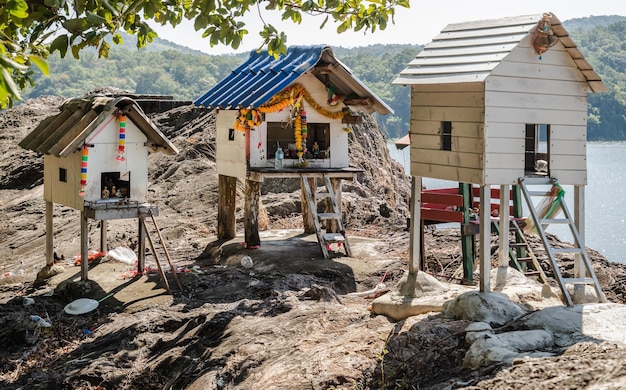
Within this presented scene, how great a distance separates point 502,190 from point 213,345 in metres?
4.35

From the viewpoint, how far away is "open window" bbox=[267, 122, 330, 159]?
63.2 feet

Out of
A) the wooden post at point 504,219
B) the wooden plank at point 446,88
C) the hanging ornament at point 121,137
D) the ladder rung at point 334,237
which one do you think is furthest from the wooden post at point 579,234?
the hanging ornament at point 121,137

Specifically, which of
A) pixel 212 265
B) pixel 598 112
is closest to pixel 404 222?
pixel 212 265

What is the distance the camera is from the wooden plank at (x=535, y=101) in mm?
11164

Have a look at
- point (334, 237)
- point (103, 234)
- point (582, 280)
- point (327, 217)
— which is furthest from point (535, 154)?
point (103, 234)

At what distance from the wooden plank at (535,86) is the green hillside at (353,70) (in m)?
70.2

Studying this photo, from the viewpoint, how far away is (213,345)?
11.7 m

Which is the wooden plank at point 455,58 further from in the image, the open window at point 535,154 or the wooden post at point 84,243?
the wooden post at point 84,243

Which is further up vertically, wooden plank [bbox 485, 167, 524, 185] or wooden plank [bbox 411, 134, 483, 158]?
wooden plank [bbox 411, 134, 483, 158]

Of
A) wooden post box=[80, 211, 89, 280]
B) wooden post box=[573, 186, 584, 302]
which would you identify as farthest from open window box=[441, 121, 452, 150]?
wooden post box=[80, 211, 89, 280]

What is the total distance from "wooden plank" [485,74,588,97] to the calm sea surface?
11.0m

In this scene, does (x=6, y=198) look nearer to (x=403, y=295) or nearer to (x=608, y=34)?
(x=403, y=295)

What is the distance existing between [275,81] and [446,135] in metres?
6.81

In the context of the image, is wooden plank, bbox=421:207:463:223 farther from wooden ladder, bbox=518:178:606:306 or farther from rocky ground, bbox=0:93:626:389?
wooden ladder, bbox=518:178:606:306
